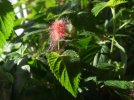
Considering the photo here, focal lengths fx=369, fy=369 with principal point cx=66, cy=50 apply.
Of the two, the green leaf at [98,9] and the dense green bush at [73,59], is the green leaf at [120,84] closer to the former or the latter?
the dense green bush at [73,59]

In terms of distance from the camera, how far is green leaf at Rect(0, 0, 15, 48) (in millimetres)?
595

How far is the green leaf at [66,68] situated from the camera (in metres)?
0.56

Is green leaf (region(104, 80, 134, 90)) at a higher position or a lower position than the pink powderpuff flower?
lower

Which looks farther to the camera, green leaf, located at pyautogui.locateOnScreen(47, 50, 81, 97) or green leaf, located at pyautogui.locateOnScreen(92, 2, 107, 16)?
green leaf, located at pyautogui.locateOnScreen(92, 2, 107, 16)

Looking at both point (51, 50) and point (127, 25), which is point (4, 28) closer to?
point (51, 50)

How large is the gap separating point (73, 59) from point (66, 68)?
23mm

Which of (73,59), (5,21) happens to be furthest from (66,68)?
(5,21)

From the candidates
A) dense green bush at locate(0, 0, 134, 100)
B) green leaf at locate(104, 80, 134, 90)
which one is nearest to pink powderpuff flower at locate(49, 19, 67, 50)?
dense green bush at locate(0, 0, 134, 100)

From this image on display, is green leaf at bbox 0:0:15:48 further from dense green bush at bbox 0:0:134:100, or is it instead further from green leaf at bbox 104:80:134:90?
green leaf at bbox 104:80:134:90

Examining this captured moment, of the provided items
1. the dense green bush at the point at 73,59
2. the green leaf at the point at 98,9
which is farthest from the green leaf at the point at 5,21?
the green leaf at the point at 98,9

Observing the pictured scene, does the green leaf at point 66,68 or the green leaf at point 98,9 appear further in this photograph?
the green leaf at point 98,9

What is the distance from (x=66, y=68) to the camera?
58cm

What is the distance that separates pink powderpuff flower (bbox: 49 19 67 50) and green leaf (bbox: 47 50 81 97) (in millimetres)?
37

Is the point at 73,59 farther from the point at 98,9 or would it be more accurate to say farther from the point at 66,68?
the point at 98,9
